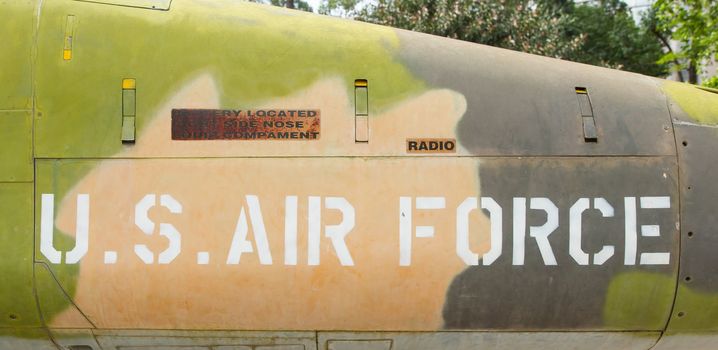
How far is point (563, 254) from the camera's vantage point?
355 cm

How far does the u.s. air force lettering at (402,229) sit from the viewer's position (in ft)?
11.4

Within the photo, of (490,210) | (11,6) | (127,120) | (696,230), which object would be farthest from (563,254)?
(11,6)

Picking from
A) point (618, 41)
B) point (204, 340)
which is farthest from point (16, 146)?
point (618, 41)

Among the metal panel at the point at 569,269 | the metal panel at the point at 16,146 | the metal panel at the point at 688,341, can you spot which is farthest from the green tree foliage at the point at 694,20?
the metal panel at the point at 16,146

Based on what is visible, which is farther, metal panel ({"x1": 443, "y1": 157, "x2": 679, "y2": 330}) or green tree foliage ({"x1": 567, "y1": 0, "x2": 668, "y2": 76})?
green tree foliage ({"x1": 567, "y1": 0, "x2": 668, "y2": 76})

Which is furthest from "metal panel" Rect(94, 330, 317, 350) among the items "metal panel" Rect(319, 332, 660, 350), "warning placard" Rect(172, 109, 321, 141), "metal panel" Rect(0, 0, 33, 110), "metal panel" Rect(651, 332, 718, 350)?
"metal panel" Rect(651, 332, 718, 350)

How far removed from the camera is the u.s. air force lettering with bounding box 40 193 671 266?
3465 millimetres

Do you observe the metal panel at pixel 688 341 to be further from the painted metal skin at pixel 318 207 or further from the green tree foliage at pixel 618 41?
the green tree foliage at pixel 618 41

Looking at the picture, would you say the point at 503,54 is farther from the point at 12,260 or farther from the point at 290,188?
the point at 12,260

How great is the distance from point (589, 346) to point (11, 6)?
370cm

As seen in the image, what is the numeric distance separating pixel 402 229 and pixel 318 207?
0.46 metres

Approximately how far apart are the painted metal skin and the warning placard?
45mm

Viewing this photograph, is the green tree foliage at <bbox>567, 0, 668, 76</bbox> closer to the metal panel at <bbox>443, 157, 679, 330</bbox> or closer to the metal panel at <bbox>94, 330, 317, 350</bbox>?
the metal panel at <bbox>443, 157, 679, 330</bbox>

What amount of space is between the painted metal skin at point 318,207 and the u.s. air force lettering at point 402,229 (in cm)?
1
